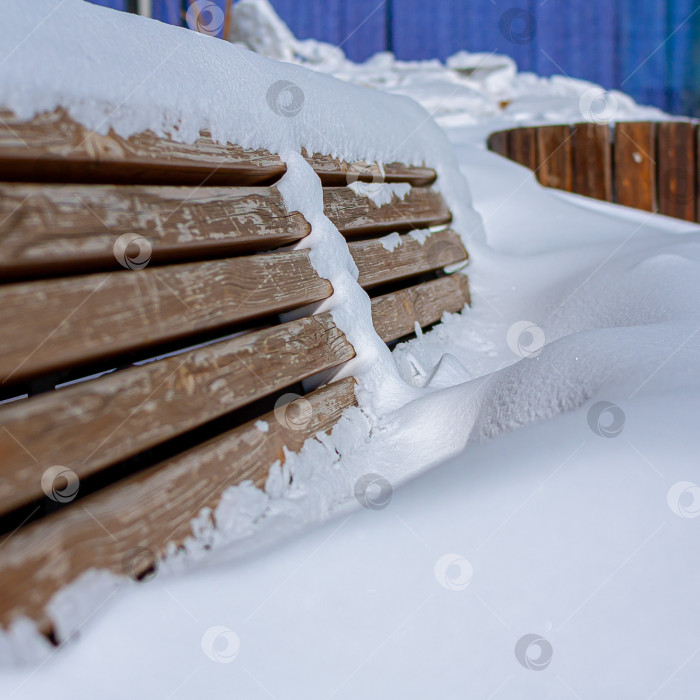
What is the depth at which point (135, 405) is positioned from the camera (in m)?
0.99

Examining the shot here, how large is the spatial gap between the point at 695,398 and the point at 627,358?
186mm

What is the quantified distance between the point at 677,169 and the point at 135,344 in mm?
4707

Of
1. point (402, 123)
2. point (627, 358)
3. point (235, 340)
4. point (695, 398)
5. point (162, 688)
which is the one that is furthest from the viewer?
point (402, 123)

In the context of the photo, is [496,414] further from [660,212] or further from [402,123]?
[660,212]

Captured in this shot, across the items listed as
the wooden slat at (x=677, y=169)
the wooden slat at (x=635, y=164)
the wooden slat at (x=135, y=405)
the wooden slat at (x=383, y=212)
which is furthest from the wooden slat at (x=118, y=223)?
the wooden slat at (x=677, y=169)

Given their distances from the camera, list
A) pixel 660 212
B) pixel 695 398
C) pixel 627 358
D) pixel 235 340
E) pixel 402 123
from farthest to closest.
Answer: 1. pixel 660 212
2. pixel 402 123
3. pixel 235 340
4. pixel 627 358
5. pixel 695 398

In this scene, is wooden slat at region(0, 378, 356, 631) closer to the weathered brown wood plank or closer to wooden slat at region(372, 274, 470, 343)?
the weathered brown wood plank

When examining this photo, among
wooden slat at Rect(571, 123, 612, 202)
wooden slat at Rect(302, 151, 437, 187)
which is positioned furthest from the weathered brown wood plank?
wooden slat at Rect(571, 123, 612, 202)

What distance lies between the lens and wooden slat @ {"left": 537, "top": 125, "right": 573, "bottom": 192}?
4531 mm

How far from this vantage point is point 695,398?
0.96 meters

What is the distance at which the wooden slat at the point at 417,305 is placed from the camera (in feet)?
5.98

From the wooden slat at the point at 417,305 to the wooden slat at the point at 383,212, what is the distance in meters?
0.22

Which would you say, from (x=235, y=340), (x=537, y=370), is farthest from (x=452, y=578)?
(x=235, y=340)

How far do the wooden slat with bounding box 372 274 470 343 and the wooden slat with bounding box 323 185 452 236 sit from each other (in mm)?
220
